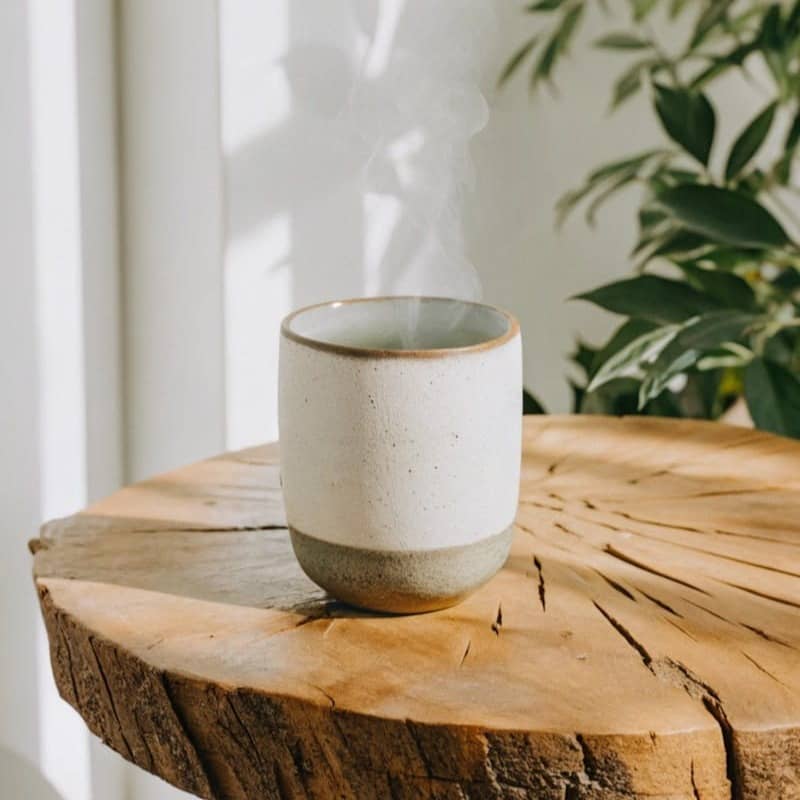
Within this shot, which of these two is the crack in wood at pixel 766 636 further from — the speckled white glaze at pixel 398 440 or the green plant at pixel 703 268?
the green plant at pixel 703 268

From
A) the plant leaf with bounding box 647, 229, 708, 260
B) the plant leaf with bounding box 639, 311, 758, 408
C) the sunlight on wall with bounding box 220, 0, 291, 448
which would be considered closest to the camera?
the plant leaf with bounding box 639, 311, 758, 408

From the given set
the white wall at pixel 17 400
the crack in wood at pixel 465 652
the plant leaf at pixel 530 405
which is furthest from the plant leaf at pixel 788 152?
the crack in wood at pixel 465 652

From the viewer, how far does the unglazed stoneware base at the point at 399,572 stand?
842 millimetres

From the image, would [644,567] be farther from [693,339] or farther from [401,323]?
[693,339]

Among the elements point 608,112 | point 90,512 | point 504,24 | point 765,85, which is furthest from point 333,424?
point 765,85

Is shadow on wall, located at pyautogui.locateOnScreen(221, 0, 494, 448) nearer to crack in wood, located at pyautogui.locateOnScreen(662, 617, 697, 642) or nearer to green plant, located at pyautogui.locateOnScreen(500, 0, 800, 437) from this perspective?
green plant, located at pyautogui.locateOnScreen(500, 0, 800, 437)

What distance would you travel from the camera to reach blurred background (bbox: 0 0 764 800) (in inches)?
53.0

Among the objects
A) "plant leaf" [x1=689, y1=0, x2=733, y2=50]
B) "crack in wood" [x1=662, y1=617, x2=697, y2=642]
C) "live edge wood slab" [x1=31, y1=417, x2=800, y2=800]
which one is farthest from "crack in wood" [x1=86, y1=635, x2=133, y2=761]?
"plant leaf" [x1=689, y1=0, x2=733, y2=50]

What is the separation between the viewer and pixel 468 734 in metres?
0.70

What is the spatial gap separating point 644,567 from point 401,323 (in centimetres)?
25

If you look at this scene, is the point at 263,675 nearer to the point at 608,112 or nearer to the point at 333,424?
the point at 333,424

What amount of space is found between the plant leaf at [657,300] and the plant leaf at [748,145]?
24cm

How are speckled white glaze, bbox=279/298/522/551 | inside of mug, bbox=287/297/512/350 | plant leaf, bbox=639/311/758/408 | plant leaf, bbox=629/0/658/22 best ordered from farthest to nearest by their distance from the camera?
plant leaf, bbox=629/0/658/22
plant leaf, bbox=639/311/758/408
inside of mug, bbox=287/297/512/350
speckled white glaze, bbox=279/298/522/551

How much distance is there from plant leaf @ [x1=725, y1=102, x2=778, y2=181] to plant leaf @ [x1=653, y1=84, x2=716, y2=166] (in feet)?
0.18
